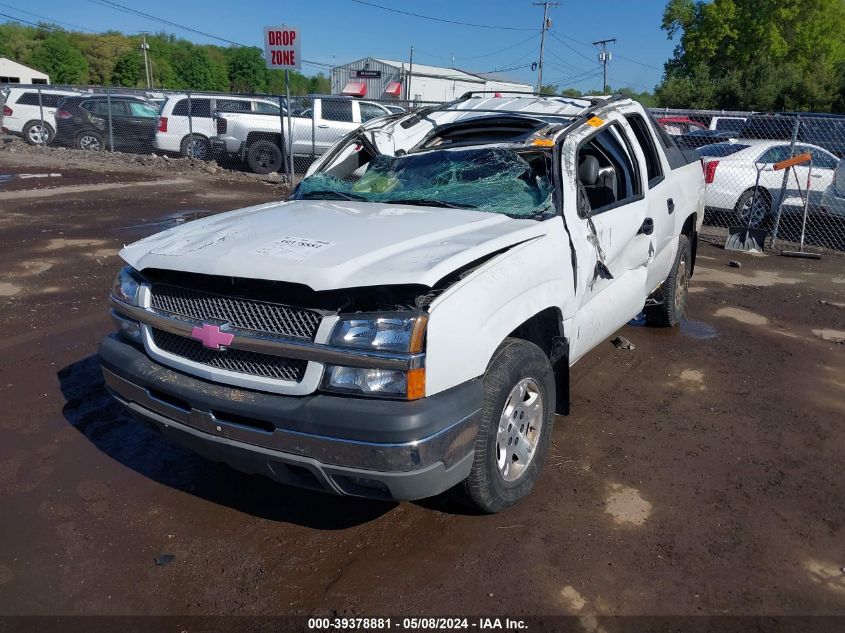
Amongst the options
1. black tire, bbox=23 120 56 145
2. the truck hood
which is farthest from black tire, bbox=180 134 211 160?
the truck hood

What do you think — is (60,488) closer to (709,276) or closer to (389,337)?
(389,337)

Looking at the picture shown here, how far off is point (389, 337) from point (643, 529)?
5.43ft

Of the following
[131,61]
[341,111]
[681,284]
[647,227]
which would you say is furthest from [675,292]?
[131,61]

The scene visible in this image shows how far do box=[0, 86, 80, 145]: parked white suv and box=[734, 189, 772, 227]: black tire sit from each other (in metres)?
18.0

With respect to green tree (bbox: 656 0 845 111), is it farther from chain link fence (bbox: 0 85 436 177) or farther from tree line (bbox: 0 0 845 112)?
chain link fence (bbox: 0 85 436 177)

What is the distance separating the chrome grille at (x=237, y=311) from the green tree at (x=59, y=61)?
94879mm

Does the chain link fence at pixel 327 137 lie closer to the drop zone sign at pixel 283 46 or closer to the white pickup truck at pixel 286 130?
the white pickup truck at pixel 286 130

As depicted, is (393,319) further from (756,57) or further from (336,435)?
(756,57)

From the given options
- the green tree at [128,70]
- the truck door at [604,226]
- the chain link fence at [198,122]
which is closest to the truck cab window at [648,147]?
the truck door at [604,226]

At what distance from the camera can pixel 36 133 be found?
20.7m

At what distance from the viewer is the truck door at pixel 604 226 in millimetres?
3814

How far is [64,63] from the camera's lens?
281ft

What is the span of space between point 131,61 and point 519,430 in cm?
9825

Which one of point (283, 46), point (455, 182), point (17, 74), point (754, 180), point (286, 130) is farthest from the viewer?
point (17, 74)
